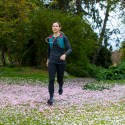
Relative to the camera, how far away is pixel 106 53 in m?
45.0

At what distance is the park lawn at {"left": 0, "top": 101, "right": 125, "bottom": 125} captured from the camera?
852 cm

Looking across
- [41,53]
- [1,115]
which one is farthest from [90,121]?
[41,53]

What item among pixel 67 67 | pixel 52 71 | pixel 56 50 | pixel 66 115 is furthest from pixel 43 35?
pixel 66 115

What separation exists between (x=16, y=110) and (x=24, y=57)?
26.1 meters

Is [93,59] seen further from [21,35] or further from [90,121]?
[90,121]

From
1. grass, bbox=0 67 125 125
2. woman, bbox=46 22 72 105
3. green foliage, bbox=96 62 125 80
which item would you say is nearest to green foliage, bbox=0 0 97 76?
green foliage, bbox=96 62 125 80

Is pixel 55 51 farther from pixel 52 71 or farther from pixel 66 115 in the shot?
pixel 66 115

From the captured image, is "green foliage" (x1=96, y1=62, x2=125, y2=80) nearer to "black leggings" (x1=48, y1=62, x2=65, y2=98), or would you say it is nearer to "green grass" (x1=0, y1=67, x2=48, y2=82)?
"green grass" (x1=0, y1=67, x2=48, y2=82)

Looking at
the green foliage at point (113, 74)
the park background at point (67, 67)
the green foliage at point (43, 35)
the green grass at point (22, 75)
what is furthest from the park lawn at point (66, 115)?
the green foliage at point (43, 35)

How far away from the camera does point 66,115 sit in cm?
947

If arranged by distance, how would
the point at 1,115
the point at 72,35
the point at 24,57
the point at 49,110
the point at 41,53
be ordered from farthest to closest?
the point at 24,57 < the point at 41,53 < the point at 72,35 < the point at 49,110 < the point at 1,115

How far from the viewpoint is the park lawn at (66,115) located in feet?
27.9

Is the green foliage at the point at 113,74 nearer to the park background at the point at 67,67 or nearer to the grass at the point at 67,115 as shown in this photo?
the park background at the point at 67,67

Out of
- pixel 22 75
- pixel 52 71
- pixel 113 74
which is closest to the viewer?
pixel 52 71
